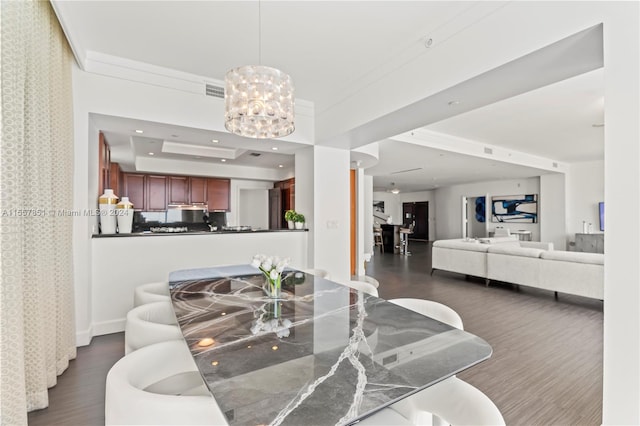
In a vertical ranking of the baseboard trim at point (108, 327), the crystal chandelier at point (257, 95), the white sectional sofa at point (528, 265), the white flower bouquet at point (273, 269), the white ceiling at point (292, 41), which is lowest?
the baseboard trim at point (108, 327)

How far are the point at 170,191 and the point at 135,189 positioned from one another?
0.68 metres

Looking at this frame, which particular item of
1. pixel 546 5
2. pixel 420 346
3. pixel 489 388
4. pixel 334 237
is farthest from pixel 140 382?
pixel 334 237

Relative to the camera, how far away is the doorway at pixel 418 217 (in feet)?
46.8

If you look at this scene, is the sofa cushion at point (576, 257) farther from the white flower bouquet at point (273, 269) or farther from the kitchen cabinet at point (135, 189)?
the kitchen cabinet at point (135, 189)

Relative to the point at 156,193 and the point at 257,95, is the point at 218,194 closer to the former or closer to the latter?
the point at 156,193

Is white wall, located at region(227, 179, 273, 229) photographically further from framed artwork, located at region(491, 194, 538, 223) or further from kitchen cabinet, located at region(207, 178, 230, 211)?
framed artwork, located at region(491, 194, 538, 223)

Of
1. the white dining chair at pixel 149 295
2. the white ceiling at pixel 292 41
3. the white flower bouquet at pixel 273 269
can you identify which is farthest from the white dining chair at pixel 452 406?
the white ceiling at pixel 292 41

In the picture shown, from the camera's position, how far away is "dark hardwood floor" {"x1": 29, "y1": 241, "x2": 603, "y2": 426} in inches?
77.4

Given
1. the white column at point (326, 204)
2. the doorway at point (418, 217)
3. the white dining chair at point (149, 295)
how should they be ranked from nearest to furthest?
the white dining chair at point (149, 295), the white column at point (326, 204), the doorway at point (418, 217)

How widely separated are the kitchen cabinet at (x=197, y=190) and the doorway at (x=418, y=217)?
10638 millimetres

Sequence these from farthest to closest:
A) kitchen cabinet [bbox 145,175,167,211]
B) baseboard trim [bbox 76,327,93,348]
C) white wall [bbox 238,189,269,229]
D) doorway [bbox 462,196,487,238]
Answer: doorway [bbox 462,196,487,238], white wall [bbox 238,189,269,229], kitchen cabinet [bbox 145,175,167,211], baseboard trim [bbox 76,327,93,348]

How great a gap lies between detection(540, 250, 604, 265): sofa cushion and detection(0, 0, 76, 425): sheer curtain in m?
5.98

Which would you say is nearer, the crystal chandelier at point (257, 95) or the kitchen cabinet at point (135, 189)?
the crystal chandelier at point (257, 95)

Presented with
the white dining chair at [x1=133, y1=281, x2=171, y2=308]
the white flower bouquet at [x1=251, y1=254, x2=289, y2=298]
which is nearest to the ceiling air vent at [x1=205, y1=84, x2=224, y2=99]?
the white dining chair at [x1=133, y1=281, x2=171, y2=308]
